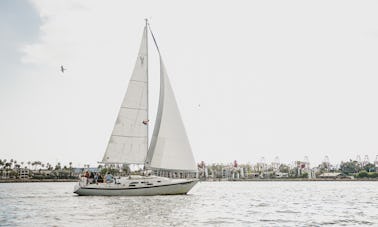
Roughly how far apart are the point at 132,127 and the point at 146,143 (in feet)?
6.95

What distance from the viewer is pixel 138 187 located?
131 ft

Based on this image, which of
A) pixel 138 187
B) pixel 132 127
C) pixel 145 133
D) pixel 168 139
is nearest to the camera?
pixel 138 187

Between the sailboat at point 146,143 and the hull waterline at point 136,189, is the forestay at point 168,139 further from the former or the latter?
the hull waterline at point 136,189

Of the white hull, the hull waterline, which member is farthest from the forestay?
the hull waterline

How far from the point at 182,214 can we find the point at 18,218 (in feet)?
34.2

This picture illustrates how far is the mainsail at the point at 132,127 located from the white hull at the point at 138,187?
7.67 ft

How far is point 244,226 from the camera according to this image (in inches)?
933

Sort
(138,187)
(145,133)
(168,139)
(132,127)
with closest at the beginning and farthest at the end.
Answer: (138,187) → (168,139) → (145,133) → (132,127)

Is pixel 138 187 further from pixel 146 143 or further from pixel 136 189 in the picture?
pixel 146 143

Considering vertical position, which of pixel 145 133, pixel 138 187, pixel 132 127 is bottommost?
pixel 138 187

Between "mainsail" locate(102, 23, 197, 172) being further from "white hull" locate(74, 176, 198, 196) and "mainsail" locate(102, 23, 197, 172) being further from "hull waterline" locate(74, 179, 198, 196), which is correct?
"hull waterline" locate(74, 179, 198, 196)

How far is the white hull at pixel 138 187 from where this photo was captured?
40.1m

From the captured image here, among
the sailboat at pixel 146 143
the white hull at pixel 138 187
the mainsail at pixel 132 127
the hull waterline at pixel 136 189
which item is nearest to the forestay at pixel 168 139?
the sailboat at pixel 146 143

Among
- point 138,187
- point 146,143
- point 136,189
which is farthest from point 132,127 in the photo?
point 136,189
